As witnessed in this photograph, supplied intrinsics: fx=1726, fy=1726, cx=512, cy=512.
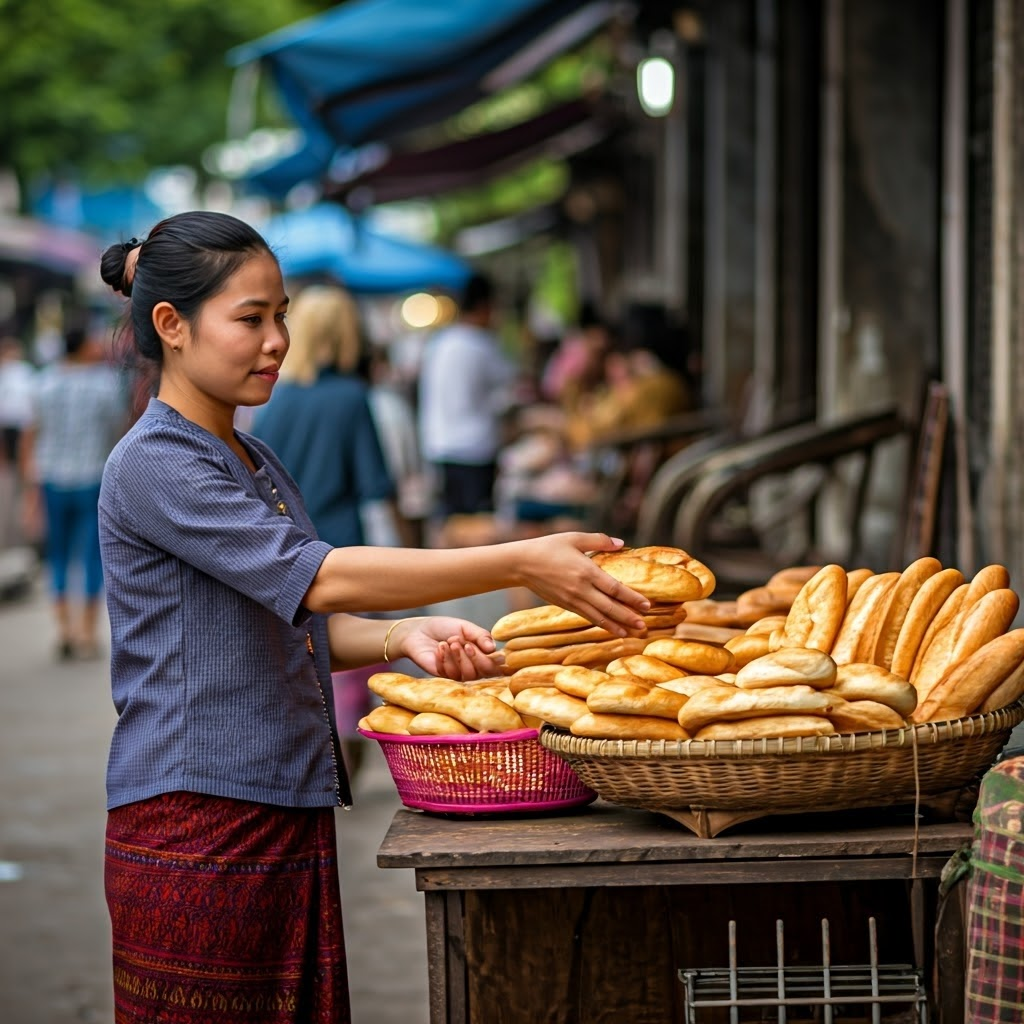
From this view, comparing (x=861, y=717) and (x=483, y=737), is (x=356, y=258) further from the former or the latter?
(x=861, y=717)

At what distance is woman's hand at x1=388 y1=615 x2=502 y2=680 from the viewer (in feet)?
10.0

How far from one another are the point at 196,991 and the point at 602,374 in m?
11.2

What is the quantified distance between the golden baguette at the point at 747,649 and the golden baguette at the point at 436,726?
17.9 inches

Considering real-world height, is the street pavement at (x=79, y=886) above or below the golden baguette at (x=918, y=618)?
below

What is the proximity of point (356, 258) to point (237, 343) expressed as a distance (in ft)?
50.2

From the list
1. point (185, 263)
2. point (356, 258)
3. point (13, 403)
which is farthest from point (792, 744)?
point (13, 403)

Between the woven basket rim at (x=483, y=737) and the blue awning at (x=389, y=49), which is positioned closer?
the woven basket rim at (x=483, y=737)

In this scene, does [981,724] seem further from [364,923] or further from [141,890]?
[364,923]

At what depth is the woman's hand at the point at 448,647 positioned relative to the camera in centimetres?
306

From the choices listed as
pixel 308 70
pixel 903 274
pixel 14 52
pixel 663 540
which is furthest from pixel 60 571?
pixel 14 52

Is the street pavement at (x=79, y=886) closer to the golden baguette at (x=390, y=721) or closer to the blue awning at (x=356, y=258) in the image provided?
the golden baguette at (x=390, y=721)

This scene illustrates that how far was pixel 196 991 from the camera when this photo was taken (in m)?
2.73

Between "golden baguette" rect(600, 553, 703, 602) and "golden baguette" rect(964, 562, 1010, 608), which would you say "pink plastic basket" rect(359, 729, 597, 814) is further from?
"golden baguette" rect(964, 562, 1010, 608)

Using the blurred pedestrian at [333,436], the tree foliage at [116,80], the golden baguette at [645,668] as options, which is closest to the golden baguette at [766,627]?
the golden baguette at [645,668]
